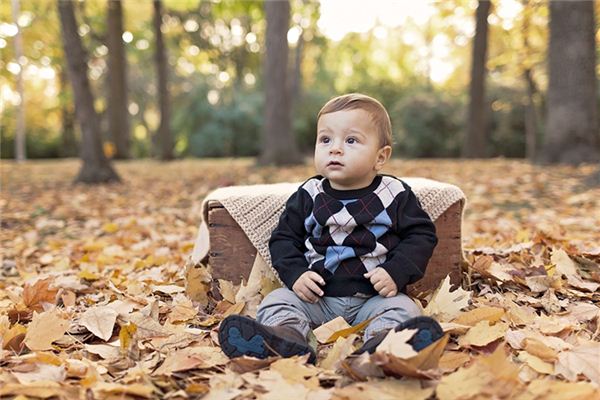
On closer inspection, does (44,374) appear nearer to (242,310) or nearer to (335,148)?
(242,310)

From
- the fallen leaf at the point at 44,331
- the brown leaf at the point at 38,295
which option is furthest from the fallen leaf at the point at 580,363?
the brown leaf at the point at 38,295

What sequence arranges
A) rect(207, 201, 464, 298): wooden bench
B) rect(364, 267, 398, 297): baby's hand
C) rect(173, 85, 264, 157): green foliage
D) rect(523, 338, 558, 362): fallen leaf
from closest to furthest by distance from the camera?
rect(523, 338, 558, 362): fallen leaf → rect(364, 267, 398, 297): baby's hand → rect(207, 201, 464, 298): wooden bench → rect(173, 85, 264, 157): green foliage

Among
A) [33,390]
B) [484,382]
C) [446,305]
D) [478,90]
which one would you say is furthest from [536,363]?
[478,90]

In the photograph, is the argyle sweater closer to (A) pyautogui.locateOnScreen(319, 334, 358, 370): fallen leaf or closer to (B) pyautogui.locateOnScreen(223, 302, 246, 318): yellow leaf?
(B) pyautogui.locateOnScreen(223, 302, 246, 318): yellow leaf

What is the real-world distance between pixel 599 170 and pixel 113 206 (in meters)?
5.00

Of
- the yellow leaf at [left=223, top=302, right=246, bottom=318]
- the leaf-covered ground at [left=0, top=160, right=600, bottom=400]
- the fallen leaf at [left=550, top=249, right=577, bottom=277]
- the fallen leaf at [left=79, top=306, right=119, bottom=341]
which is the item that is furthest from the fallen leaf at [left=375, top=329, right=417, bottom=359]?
the fallen leaf at [left=550, top=249, right=577, bottom=277]

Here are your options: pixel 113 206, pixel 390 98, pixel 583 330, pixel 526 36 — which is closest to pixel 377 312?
pixel 583 330

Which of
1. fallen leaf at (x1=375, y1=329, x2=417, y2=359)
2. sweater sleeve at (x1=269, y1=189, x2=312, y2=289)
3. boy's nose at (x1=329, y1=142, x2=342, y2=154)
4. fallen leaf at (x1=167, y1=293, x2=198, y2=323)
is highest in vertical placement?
boy's nose at (x1=329, y1=142, x2=342, y2=154)

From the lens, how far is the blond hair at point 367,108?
2291 mm

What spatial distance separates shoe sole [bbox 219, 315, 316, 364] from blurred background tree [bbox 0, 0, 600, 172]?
22.3ft

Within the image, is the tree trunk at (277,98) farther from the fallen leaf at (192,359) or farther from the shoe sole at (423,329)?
the shoe sole at (423,329)

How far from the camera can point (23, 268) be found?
157 inches

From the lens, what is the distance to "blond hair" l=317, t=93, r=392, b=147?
7.52 feet

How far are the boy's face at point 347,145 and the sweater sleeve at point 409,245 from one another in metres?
0.22
